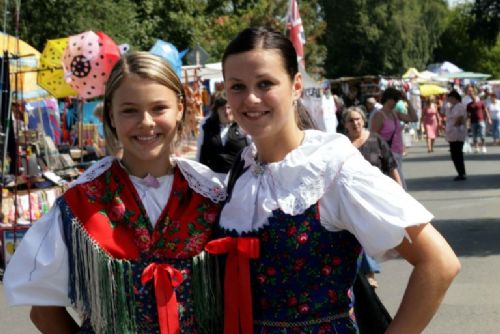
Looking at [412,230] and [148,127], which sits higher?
[148,127]

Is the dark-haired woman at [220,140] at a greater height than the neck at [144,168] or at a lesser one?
lesser

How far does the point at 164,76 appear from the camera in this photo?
2.71 meters

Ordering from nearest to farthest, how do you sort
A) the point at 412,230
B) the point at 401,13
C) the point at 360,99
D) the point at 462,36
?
the point at 412,230
the point at 360,99
the point at 401,13
the point at 462,36

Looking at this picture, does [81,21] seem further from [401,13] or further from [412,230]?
[401,13]

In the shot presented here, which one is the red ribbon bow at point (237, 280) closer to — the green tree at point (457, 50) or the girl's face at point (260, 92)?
the girl's face at point (260, 92)

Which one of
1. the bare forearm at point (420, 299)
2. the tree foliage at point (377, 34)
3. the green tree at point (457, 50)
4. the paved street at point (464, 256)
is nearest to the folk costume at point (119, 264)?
the bare forearm at point (420, 299)

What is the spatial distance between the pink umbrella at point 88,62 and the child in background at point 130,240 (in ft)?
28.5

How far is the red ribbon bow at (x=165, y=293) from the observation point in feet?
8.48

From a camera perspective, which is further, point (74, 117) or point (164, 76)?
point (74, 117)

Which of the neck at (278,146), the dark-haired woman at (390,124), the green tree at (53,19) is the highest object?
the green tree at (53,19)

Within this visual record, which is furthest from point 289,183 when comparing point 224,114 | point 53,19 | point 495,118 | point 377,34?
point 377,34

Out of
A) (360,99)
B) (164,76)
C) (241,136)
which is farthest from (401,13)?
(164,76)

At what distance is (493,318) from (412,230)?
15.5 feet

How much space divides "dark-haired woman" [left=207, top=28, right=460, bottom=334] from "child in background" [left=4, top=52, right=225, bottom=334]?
0.12 m
